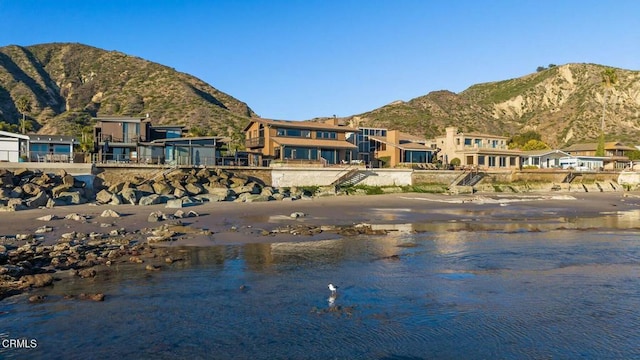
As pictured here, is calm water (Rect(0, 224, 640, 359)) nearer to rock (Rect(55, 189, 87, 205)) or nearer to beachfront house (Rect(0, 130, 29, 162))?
rock (Rect(55, 189, 87, 205))

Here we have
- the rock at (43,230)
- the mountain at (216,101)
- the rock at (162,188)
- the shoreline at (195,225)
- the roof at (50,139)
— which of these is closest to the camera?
the shoreline at (195,225)

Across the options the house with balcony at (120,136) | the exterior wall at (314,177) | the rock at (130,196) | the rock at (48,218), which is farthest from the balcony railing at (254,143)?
the rock at (48,218)

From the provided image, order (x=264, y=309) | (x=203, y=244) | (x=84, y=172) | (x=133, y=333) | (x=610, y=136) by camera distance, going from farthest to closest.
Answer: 1. (x=610, y=136)
2. (x=84, y=172)
3. (x=203, y=244)
4. (x=264, y=309)
5. (x=133, y=333)

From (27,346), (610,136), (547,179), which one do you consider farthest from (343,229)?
(610,136)

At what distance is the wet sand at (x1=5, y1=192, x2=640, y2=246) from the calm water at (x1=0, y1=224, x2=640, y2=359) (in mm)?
6657

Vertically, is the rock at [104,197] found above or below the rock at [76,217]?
above

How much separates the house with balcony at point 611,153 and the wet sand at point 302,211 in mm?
→ 37501

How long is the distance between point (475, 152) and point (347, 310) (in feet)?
207

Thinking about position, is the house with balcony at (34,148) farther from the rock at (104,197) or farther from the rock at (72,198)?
the rock at (104,197)

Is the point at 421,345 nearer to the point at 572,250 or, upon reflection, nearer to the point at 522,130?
the point at 572,250

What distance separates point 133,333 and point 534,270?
1458cm

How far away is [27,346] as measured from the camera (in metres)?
9.64

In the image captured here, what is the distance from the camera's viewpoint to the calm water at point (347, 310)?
9.99m

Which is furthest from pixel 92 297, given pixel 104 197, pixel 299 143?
pixel 299 143
